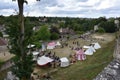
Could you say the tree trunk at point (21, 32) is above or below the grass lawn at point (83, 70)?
above

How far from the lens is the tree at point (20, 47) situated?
14797 millimetres

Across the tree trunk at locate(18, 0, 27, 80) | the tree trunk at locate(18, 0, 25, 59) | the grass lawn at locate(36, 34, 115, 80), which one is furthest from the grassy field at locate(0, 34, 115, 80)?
the tree trunk at locate(18, 0, 25, 59)

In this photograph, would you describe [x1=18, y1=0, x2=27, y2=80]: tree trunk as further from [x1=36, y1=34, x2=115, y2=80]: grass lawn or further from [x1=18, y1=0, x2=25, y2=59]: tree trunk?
[x1=36, y1=34, x2=115, y2=80]: grass lawn

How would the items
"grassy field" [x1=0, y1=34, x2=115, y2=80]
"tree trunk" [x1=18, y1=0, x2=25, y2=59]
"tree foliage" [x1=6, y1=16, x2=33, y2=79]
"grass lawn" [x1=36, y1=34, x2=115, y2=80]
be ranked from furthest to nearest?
"grassy field" [x1=0, y1=34, x2=115, y2=80] < "grass lawn" [x1=36, y1=34, x2=115, y2=80] < "tree foliage" [x1=6, y1=16, x2=33, y2=79] < "tree trunk" [x1=18, y1=0, x2=25, y2=59]

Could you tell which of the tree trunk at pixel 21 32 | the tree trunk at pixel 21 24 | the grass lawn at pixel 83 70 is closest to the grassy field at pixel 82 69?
the grass lawn at pixel 83 70

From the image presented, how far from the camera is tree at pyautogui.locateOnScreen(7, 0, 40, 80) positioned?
14797mm

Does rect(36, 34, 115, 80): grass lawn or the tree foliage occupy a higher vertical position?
the tree foliage

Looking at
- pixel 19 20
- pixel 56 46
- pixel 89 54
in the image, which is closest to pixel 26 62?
pixel 19 20

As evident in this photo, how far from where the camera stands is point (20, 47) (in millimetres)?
14898

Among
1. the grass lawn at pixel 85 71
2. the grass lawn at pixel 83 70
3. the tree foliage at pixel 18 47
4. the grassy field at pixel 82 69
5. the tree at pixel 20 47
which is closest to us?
the tree at pixel 20 47

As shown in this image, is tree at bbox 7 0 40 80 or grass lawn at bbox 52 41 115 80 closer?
tree at bbox 7 0 40 80

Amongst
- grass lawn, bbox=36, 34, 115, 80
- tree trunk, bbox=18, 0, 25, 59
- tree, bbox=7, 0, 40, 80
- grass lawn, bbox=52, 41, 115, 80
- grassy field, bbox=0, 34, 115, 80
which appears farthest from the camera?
grassy field, bbox=0, 34, 115, 80

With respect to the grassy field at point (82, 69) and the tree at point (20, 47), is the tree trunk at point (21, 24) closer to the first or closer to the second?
the tree at point (20, 47)

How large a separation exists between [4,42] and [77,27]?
202ft
